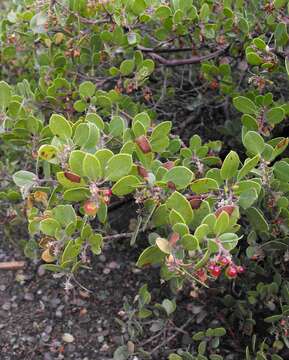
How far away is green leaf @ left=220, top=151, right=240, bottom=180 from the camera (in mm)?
1308

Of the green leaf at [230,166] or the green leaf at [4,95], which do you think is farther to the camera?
the green leaf at [4,95]

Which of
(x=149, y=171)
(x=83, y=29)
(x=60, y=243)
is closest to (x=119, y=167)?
(x=149, y=171)

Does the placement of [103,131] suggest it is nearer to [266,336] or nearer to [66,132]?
[66,132]

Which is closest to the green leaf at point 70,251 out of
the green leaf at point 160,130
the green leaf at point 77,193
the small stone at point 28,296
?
the green leaf at point 77,193

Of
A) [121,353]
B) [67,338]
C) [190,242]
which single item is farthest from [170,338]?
[190,242]

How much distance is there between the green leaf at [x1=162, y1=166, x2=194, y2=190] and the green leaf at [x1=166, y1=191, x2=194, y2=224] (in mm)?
72

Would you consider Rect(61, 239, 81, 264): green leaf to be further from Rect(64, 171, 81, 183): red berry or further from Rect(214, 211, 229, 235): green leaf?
Rect(214, 211, 229, 235): green leaf

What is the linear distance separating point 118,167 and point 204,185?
0.74 ft

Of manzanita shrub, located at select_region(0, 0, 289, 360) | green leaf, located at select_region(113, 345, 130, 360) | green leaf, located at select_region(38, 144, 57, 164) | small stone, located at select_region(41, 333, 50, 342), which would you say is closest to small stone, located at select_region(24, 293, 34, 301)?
small stone, located at select_region(41, 333, 50, 342)

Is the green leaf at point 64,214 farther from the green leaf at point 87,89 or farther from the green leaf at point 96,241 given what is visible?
the green leaf at point 87,89

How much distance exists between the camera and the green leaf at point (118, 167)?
118 cm

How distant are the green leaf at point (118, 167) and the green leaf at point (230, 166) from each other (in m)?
0.25

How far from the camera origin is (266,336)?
1.90 m

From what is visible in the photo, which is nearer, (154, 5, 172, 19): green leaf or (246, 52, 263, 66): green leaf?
(246, 52, 263, 66): green leaf
